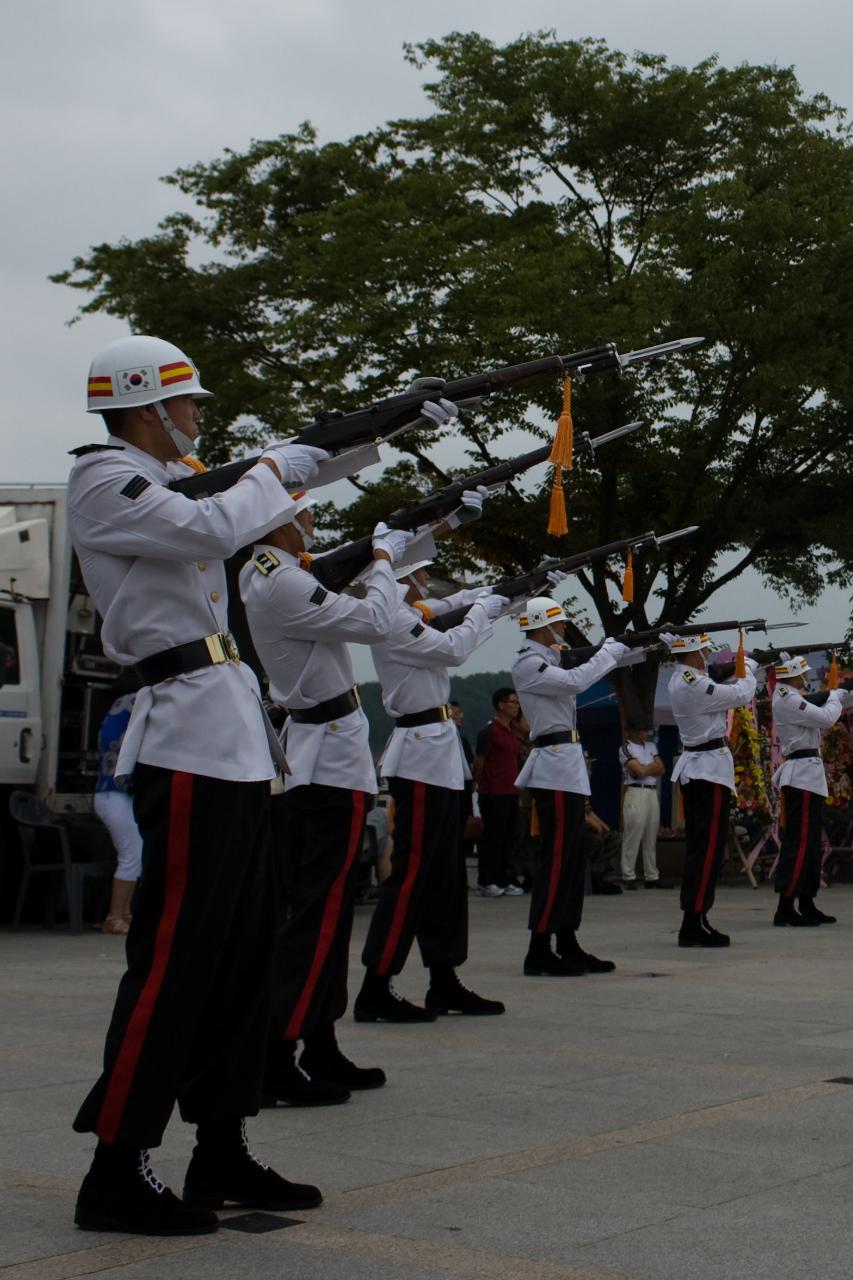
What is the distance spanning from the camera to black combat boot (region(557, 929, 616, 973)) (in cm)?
958

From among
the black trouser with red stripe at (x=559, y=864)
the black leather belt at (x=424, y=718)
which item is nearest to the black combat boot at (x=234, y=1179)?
the black leather belt at (x=424, y=718)

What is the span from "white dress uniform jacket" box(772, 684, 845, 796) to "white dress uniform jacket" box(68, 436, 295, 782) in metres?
9.11

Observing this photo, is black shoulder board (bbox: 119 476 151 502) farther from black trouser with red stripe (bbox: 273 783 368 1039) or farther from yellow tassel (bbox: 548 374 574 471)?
yellow tassel (bbox: 548 374 574 471)

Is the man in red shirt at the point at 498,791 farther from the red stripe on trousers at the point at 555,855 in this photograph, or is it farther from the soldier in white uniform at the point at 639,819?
the red stripe on trousers at the point at 555,855

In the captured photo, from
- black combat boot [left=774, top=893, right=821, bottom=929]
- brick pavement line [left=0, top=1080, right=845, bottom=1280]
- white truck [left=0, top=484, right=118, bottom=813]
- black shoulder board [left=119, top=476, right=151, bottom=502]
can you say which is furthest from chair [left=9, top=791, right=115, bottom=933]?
black shoulder board [left=119, top=476, right=151, bottom=502]

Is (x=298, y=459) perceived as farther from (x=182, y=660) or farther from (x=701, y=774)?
(x=701, y=774)

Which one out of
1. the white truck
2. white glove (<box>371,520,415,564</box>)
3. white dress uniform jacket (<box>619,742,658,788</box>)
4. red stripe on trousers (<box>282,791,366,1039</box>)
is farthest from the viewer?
white dress uniform jacket (<box>619,742,658,788</box>)

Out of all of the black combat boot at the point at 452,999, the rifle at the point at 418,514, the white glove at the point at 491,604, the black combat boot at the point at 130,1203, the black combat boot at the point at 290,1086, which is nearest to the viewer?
the black combat boot at the point at 130,1203

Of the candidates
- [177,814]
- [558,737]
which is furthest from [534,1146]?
[558,737]

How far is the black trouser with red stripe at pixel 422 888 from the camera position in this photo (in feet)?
24.7

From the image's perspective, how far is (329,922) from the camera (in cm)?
605

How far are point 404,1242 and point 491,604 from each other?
4.90 m

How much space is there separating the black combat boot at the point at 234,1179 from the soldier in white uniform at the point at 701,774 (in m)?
7.11

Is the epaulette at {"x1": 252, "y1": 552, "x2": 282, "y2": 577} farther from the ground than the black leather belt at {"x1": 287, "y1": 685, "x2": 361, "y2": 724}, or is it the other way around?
the epaulette at {"x1": 252, "y1": 552, "x2": 282, "y2": 577}
